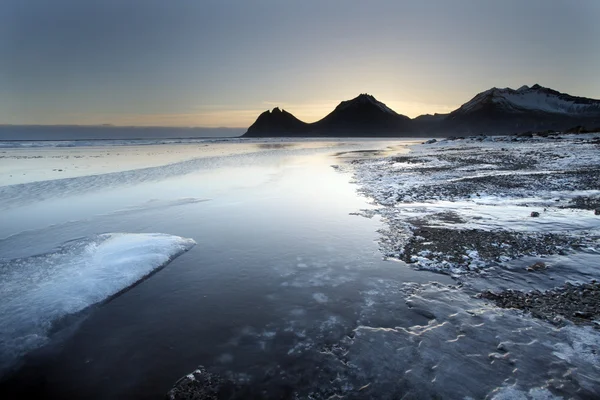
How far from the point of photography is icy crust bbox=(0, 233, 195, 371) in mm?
5668

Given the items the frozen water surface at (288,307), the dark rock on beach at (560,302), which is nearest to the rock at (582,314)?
the dark rock on beach at (560,302)

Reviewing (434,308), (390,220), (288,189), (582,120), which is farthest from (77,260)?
(582,120)

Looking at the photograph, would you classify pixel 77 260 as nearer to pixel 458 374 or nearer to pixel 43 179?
pixel 458 374

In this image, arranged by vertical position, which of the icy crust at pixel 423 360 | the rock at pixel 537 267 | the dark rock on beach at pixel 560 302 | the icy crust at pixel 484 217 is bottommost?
the icy crust at pixel 423 360

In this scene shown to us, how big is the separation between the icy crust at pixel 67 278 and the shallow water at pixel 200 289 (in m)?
0.07

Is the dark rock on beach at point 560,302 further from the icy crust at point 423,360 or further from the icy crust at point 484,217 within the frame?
the icy crust at point 484,217

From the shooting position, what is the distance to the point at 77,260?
334 inches

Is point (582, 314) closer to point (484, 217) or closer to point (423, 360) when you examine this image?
point (423, 360)

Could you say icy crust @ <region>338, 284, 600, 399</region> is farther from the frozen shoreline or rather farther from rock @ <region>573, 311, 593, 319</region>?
rock @ <region>573, 311, 593, 319</region>

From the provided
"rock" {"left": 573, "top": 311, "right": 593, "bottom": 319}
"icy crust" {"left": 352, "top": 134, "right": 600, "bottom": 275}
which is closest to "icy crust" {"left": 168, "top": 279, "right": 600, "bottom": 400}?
"rock" {"left": 573, "top": 311, "right": 593, "bottom": 319}

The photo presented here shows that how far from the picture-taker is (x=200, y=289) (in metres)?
6.98

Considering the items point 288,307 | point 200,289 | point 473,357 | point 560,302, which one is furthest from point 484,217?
point 200,289

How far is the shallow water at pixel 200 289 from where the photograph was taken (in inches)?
184

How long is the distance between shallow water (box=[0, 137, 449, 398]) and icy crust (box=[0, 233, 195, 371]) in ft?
0.21
